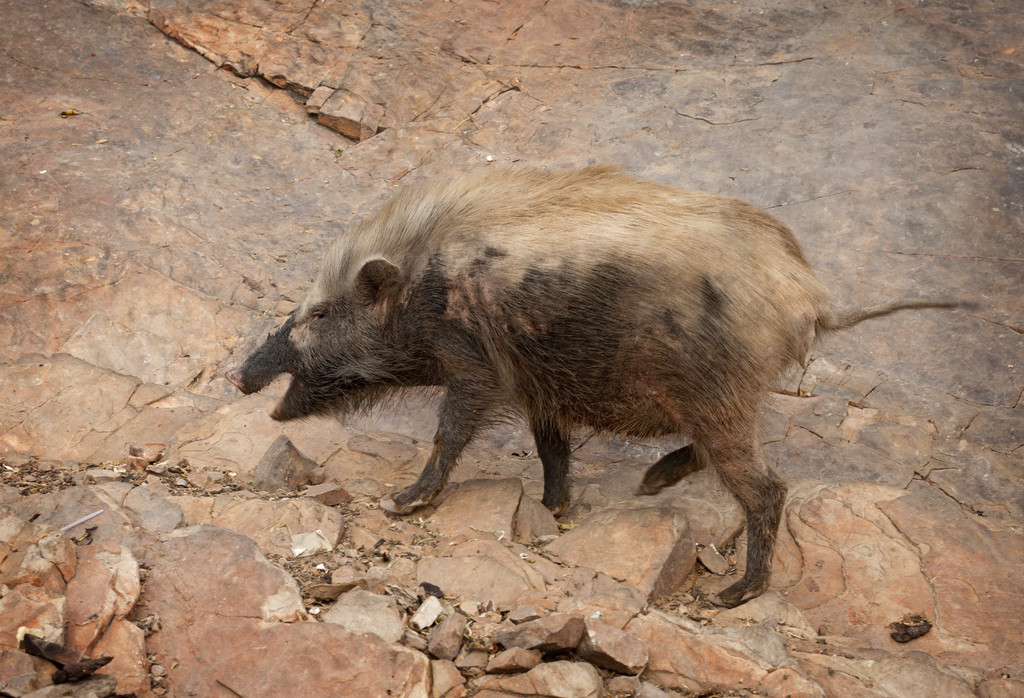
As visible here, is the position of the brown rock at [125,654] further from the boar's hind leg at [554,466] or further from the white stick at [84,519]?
the boar's hind leg at [554,466]

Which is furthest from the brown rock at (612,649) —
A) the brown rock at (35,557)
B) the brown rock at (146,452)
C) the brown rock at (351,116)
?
the brown rock at (351,116)

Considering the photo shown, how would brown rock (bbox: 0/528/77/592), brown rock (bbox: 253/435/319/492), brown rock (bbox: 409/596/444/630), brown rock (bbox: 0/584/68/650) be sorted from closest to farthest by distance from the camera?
1. brown rock (bbox: 0/584/68/650)
2. brown rock (bbox: 0/528/77/592)
3. brown rock (bbox: 409/596/444/630)
4. brown rock (bbox: 253/435/319/492)

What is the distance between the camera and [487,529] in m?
4.50

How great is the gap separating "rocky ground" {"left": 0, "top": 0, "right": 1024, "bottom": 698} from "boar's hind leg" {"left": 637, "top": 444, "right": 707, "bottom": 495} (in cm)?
15

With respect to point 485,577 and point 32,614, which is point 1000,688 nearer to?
point 485,577

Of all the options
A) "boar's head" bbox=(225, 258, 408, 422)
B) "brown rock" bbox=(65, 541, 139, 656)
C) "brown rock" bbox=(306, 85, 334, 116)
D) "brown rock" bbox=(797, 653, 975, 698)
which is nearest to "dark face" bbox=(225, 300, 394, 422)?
"boar's head" bbox=(225, 258, 408, 422)

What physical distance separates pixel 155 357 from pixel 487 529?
2733mm

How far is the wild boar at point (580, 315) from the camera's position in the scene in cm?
418

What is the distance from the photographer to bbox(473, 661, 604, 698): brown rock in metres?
3.16

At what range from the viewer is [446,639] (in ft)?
11.0

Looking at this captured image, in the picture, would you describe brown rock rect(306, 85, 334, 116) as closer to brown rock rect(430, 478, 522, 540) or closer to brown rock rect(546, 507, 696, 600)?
brown rock rect(430, 478, 522, 540)

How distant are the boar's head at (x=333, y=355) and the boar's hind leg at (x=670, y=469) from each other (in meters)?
1.49

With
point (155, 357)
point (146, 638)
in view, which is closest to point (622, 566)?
point (146, 638)

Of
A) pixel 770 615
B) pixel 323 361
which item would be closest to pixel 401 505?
pixel 323 361
